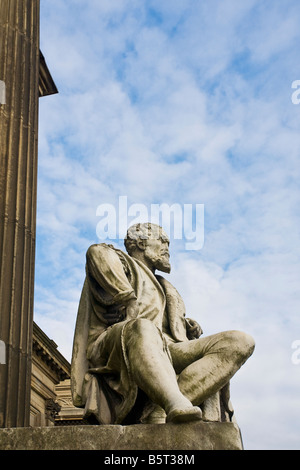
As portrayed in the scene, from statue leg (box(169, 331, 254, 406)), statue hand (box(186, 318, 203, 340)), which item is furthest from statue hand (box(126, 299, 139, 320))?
statue hand (box(186, 318, 203, 340))

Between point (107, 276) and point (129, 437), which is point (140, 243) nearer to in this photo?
point (107, 276)

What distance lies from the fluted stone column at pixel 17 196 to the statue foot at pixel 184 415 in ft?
16.2

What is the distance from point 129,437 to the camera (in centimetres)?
511

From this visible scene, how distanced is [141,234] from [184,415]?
2.88 m

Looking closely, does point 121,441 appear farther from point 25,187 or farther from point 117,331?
point 25,187

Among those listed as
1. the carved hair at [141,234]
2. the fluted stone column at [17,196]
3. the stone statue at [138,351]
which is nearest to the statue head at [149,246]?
the carved hair at [141,234]

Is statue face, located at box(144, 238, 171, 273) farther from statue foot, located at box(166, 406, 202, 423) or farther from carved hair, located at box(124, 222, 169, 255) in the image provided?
statue foot, located at box(166, 406, 202, 423)

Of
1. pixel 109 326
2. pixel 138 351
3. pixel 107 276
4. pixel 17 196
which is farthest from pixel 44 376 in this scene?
pixel 138 351

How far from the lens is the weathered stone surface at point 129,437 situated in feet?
16.4

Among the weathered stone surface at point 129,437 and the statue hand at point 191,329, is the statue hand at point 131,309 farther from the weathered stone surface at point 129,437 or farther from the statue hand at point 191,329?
the weathered stone surface at point 129,437

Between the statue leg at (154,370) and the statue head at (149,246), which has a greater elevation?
the statue head at (149,246)

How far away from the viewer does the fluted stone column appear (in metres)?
10.0
